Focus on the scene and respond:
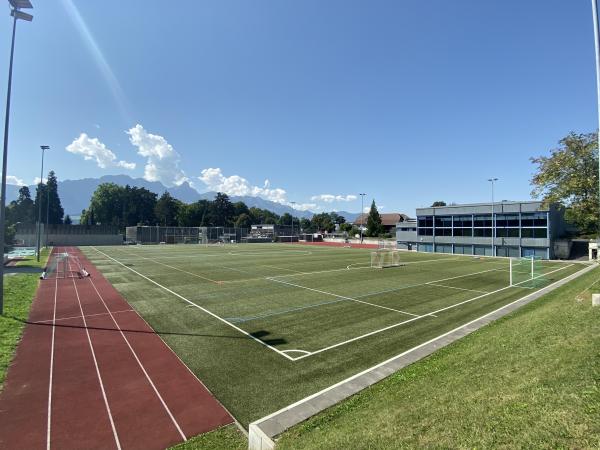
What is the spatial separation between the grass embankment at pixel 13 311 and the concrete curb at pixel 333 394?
809cm

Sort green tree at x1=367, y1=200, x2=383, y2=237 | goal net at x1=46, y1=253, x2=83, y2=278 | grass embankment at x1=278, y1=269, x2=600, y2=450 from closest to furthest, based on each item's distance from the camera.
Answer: grass embankment at x1=278, y1=269, x2=600, y2=450 < goal net at x1=46, y1=253, x2=83, y2=278 < green tree at x1=367, y1=200, x2=383, y2=237

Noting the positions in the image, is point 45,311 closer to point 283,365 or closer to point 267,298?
point 267,298

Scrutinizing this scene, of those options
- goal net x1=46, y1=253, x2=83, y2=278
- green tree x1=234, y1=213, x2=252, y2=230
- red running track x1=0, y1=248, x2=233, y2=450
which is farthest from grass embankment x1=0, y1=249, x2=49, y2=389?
green tree x1=234, y1=213, x2=252, y2=230

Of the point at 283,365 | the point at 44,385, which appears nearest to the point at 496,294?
the point at 283,365

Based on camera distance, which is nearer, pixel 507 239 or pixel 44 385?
pixel 44 385

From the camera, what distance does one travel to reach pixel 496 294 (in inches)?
872

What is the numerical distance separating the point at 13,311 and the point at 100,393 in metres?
12.3

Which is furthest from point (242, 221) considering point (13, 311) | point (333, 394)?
point (333, 394)

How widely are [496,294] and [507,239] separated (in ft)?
130

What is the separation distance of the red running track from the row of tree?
10649 centimetres

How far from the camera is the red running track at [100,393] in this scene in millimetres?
7004

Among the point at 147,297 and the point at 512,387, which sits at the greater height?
the point at 512,387

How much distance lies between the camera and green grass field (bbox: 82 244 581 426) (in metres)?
9.59

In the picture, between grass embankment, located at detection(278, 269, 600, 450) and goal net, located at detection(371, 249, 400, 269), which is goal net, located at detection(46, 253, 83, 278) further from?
goal net, located at detection(371, 249, 400, 269)
